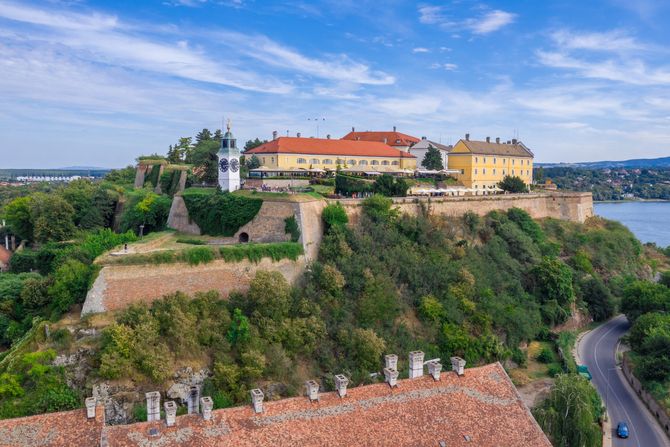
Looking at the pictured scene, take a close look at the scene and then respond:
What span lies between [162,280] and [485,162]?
37661 mm

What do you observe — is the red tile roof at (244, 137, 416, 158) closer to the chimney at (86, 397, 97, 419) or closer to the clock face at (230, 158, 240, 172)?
the clock face at (230, 158, 240, 172)

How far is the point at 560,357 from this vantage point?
1242 inches

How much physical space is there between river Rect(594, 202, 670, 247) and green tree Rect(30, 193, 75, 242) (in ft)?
245

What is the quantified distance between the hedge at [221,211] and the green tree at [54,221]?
8942 mm

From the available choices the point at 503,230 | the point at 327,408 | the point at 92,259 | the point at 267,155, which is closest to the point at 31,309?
the point at 92,259

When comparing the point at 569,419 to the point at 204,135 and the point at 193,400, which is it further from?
the point at 204,135

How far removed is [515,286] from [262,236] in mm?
16672

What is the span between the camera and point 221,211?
3222cm

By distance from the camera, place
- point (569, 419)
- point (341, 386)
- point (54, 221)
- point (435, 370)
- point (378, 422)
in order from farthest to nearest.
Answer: point (54, 221) < point (569, 419) < point (435, 370) < point (341, 386) < point (378, 422)

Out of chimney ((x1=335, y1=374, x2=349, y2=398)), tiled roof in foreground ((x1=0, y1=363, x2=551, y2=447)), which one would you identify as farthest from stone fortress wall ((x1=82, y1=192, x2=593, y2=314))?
chimney ((x1=335, y1=374, x2=349, y2=398))

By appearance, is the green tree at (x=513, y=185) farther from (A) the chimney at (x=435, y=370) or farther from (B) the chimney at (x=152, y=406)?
(B) the chimney at (x=152, y=406)

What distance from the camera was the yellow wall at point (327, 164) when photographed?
4403cm

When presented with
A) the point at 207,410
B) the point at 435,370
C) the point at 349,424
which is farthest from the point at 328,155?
the point at 207,410

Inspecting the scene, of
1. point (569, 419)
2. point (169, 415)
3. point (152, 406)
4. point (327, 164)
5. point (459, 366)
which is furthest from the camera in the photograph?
point (327, 164)
